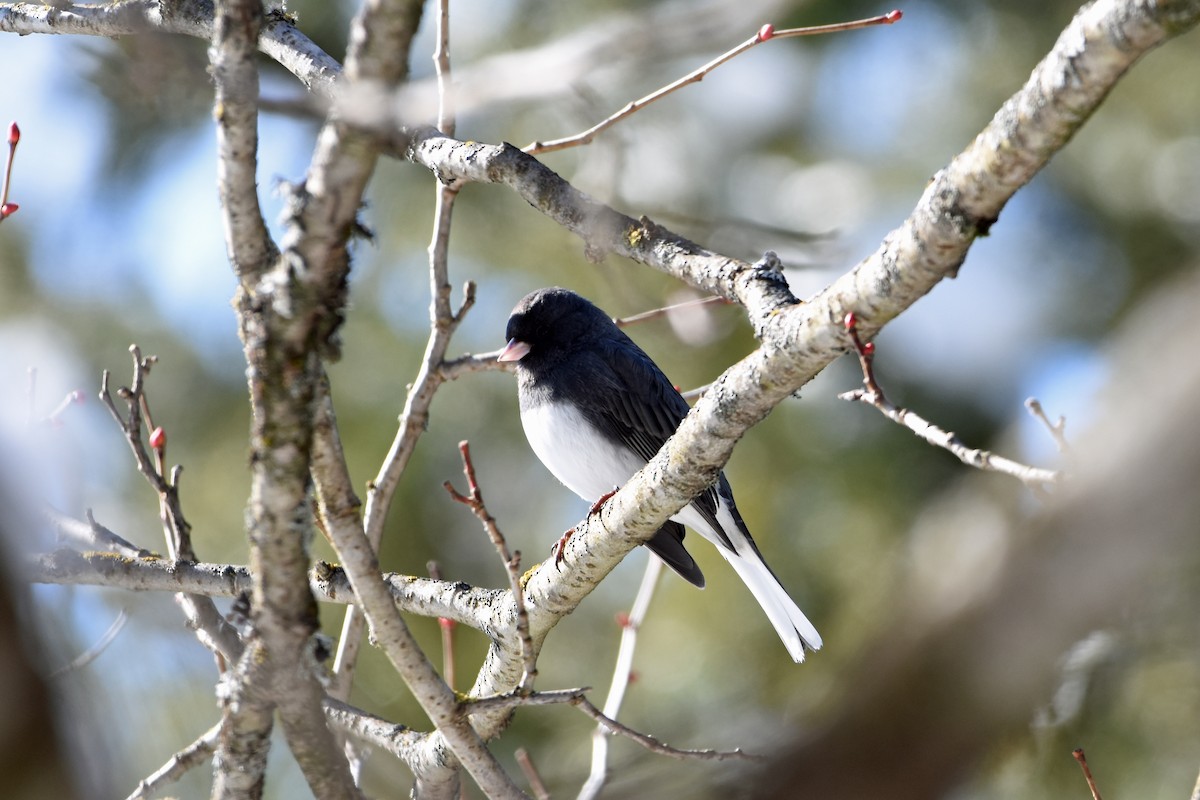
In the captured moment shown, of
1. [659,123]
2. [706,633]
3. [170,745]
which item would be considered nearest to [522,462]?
[706,633]

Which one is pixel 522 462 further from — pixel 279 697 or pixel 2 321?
pixel 279 697

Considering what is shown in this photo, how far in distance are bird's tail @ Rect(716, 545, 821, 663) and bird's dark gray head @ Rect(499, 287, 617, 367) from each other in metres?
0.78

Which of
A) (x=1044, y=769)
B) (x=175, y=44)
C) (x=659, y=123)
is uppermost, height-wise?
(x=659, y=123)

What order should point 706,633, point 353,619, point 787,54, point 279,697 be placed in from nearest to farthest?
point 279,697
point 353,619
point 706,633
point 787,54

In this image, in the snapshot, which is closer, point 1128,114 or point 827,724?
point 827,724

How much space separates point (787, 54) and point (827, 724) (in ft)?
14.7

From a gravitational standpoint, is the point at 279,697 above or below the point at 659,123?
below

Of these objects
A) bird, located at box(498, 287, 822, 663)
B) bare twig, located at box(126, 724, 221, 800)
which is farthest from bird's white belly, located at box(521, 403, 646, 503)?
bare twig, located at box(126, 724, 221, 800)

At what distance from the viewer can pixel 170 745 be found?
2.34 meters

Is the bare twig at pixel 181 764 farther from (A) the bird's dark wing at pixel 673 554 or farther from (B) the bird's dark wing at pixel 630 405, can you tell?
(B) the bird's dark wing at pixel 630 405

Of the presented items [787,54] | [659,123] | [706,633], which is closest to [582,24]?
[659,123]

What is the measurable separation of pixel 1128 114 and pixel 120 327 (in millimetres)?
4083

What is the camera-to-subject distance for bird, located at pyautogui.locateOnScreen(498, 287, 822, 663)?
10.3 feet

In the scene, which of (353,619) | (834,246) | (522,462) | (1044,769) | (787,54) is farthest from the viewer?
(787,54)
